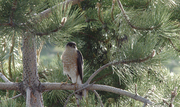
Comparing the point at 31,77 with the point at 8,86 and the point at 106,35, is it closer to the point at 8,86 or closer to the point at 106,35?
the point at 8,86

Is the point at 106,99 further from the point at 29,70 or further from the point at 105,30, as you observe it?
the point at 29,70

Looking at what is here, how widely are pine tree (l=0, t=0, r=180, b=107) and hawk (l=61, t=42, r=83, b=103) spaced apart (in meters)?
0.05

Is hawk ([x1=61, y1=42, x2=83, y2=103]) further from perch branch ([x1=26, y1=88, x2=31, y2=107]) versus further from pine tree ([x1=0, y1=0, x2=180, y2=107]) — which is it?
perch branch ([x1=26, y1=88, x2=31, y2=107])

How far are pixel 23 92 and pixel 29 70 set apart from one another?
148mm

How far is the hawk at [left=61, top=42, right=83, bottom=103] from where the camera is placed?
1.79m

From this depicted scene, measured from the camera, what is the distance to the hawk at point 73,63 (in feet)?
5.88

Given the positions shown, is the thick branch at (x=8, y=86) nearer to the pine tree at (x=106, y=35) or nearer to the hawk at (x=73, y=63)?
the pine tree at (x=106, y=35)

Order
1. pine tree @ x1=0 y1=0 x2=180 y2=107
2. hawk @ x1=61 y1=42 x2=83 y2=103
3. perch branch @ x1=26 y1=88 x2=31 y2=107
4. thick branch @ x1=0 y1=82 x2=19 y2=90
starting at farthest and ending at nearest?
hawk @ x1=61 y1=42 x2=83 y2=103, thick branch @ x1=0 y1=82 x2=19 y2=90, perch branch @ x1=26 y1=88 x2=31 y2=107, pine tree @ x1=0 y1=0 x2=180 y2=107

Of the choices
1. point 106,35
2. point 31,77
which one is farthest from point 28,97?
point 106,35

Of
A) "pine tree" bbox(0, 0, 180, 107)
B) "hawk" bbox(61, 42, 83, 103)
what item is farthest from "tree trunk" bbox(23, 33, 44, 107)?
"hawk" bbox(61, 42, 83, 103)

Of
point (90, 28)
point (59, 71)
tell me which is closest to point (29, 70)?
point (59, 71)

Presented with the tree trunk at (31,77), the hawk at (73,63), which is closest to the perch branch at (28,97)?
the tree trunk at (31,77)

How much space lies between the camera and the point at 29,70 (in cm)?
124

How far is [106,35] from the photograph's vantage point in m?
1.64
